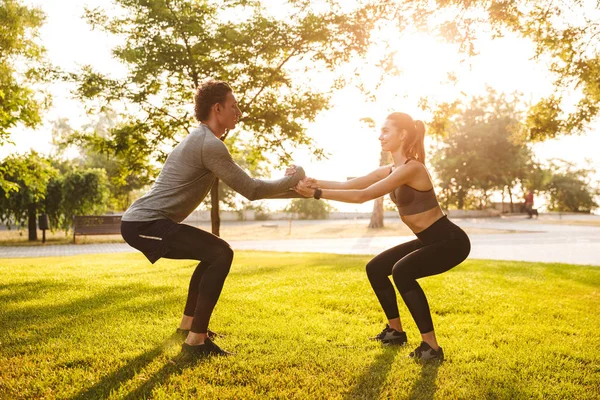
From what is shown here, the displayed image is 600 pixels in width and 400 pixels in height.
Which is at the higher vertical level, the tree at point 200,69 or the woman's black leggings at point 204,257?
the tree at point 200,69

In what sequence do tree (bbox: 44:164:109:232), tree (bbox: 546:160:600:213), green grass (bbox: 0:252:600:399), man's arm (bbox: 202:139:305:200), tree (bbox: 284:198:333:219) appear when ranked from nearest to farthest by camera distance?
green grass (bbox: 0:252:600:399)
man's arm (bbox: 202:139:305:200)
tree (bbox: 44:164:109:232)
tree (bbox: 284:198:333:219)
tree (bbox: 546:160:600:213)

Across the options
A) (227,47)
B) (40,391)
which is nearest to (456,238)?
(40,391)

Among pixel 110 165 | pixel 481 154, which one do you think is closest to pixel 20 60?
pixel 110 165

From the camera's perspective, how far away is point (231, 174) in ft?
13.7

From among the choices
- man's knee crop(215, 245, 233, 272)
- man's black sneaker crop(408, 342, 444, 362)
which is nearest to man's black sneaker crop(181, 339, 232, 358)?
man's knee crop(215, 245, 233, 272)

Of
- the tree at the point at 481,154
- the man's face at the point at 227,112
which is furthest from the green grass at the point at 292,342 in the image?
the tree at the point at 481,154

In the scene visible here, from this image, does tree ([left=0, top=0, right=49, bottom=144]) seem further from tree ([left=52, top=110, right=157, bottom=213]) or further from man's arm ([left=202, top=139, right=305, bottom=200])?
man's arm ([left=202, top=139, right=305, bottom=200])

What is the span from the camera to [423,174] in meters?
4.38

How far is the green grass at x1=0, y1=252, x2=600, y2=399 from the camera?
3666 millimetres

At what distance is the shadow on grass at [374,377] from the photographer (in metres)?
3.56

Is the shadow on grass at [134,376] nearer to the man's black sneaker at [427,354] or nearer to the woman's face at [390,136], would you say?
the man's black sneaker at [427,354]

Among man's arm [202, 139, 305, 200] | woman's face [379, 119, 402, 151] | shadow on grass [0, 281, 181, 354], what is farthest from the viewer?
shadow on grass [0, 281, 181, 354]

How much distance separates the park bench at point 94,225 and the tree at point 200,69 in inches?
387

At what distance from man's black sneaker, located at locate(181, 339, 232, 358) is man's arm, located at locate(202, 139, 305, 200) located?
4.43ft
